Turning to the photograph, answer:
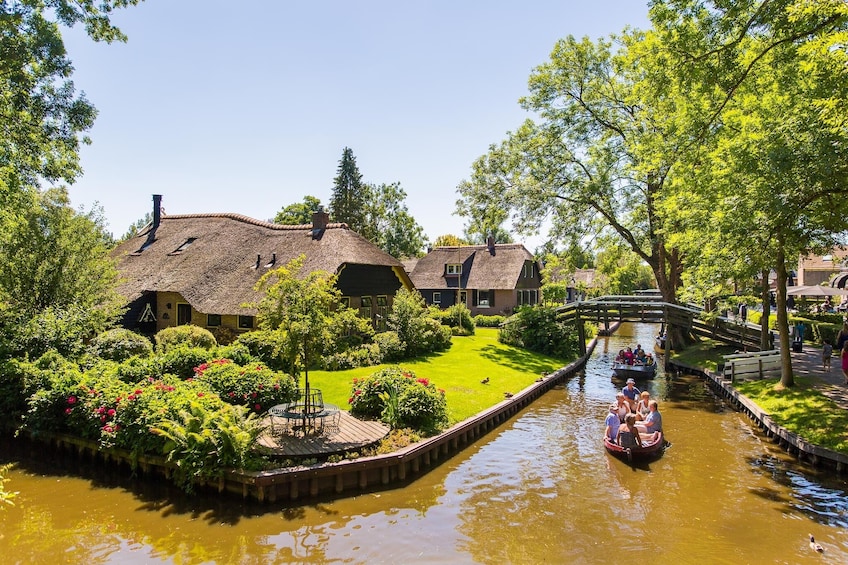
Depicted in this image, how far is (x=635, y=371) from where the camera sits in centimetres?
Result: 2609

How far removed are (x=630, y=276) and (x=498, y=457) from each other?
6913 cm

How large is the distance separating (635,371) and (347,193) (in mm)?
42291

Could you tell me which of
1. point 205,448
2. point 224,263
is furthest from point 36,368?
point 224,263

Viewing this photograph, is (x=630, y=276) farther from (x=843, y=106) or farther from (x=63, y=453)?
(x=63, y=453)

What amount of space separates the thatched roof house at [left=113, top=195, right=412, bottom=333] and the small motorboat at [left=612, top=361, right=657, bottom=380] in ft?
43.8

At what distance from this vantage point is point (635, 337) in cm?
4666

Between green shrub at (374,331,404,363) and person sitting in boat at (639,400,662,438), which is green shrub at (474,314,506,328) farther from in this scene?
person sitting in boat at (639,400,662,438)

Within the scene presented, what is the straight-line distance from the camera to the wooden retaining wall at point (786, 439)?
14.0 metres

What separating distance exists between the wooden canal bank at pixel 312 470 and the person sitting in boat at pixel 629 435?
15.3 ft

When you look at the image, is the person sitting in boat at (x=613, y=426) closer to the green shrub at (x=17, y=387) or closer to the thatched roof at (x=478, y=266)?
the green shrub at (x=17, y=387)

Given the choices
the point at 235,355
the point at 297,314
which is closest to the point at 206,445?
the point at 297,314

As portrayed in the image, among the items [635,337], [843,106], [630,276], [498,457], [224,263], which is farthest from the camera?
[630,276]

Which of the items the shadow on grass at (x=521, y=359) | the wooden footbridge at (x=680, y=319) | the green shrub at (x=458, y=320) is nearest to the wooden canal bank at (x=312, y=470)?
the shadow on grass at (x=521, y=359)

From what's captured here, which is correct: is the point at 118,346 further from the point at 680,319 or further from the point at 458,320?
the point at 680,319
